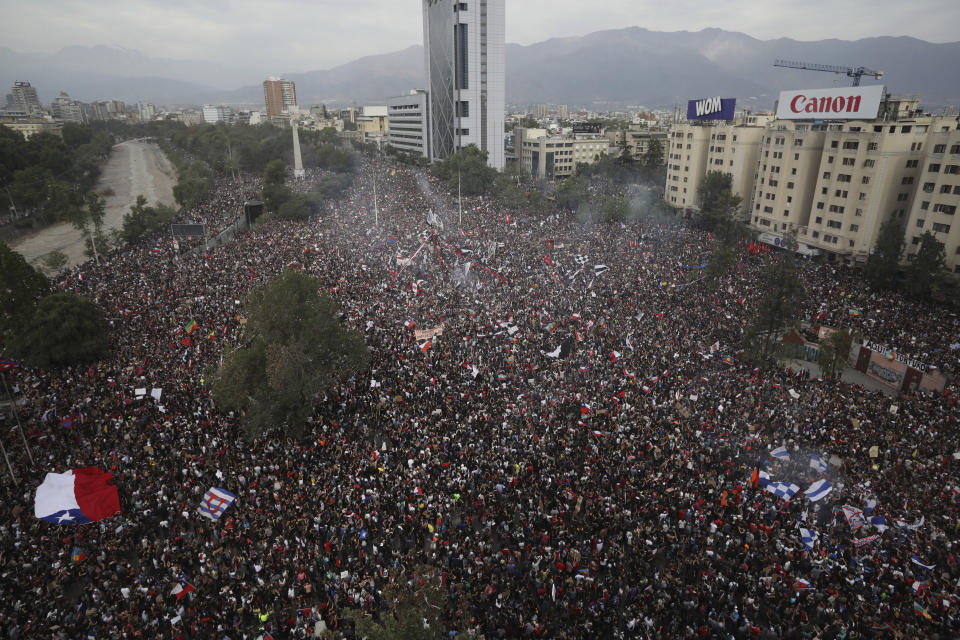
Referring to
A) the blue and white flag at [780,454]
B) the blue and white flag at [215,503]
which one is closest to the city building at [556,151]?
the blue and white flag at [780,454]

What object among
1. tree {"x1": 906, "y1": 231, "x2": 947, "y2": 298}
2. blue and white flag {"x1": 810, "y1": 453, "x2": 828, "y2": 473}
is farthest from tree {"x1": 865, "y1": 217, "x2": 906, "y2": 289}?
blue and white flag {"x1": 810, "y1": 453, "x2": 828, "y2": 473}

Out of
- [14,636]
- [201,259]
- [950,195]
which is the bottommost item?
[14,636]

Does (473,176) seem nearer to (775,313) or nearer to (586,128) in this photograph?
(586,128)

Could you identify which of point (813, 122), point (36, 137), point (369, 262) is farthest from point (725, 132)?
point (36, 137)

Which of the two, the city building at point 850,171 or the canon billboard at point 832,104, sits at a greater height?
the canon billboard at point 832,104

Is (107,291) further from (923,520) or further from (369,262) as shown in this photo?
(923,520)

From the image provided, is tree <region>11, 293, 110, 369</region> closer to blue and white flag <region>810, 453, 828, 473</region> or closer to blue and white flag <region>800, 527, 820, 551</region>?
blue and white flag <region>800, 527, 820, 551</region>

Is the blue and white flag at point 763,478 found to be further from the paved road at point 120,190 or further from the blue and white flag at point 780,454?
the paved road at point 120,190
